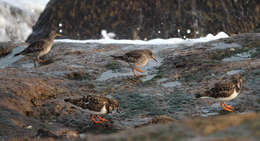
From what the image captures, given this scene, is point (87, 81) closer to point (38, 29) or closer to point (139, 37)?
point (139, 37)

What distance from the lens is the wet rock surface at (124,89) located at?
8484mm

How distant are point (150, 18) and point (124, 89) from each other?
14.9 metres

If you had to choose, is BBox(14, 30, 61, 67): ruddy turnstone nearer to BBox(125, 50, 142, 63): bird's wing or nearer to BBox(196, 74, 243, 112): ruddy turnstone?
BBox(125, 50, 142, 63): bird's wing

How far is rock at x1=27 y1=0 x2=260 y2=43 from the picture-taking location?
24859mm

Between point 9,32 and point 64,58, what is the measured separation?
17.8m

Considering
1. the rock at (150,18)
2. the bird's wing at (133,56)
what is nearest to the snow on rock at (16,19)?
the rock at (150,18)

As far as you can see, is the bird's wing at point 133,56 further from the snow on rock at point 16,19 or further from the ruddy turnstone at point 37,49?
the snow on rock at point 16,19

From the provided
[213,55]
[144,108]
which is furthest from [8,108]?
[213,55]

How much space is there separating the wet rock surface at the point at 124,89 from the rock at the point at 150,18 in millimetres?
9708

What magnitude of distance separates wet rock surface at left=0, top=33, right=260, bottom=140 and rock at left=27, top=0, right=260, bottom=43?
9.71 meters

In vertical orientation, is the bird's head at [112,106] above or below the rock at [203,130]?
below

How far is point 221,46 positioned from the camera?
13922 millimetres

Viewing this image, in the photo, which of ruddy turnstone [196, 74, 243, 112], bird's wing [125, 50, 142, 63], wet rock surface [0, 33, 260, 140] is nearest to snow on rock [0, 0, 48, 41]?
wet rock surface [0, 33, 260, 140]

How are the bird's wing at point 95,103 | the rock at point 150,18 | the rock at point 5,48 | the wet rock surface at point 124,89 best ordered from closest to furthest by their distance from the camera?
the bird's wing at point 95,103, the wet rock surface at point 124,89, the rock at point 5,48, the rock at point 150,18
